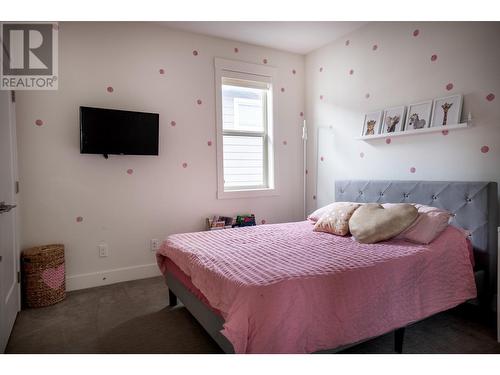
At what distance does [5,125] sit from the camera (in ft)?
7.22

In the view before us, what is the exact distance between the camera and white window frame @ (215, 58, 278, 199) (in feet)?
11.6

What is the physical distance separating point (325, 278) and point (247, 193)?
7.52 ft

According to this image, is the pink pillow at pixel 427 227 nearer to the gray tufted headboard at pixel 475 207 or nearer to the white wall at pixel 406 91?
the gray tufted headboard at pixel 475 207

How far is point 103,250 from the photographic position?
3.03 m

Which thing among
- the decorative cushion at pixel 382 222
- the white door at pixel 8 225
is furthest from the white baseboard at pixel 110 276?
the decorative cushion at pixel 382 222

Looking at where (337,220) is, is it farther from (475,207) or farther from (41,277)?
(41,277)

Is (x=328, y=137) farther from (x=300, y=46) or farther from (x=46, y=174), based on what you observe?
(x=46, y=174)

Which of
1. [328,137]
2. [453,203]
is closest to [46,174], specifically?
[328,137]

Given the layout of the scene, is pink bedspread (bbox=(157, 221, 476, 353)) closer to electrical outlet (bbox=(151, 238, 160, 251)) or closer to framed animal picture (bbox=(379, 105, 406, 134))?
electrical outlet (bbox=(151, 238, 160, 251))

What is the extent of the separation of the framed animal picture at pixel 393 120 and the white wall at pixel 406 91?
3.3 inches

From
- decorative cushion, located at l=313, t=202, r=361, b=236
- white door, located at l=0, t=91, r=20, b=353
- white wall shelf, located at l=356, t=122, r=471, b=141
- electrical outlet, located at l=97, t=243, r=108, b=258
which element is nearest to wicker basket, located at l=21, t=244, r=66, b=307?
white door, located at l=0, t=91, r=20, b=353

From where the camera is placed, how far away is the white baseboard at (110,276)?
2.90 meters

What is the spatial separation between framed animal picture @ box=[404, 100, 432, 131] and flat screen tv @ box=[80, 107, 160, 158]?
2.39 metres

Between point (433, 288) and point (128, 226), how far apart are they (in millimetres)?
2674
